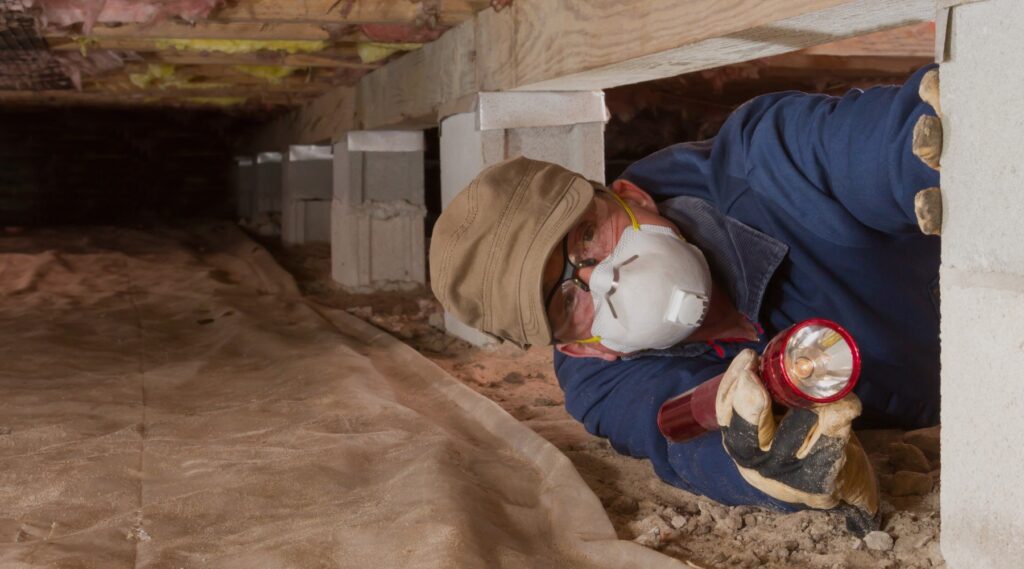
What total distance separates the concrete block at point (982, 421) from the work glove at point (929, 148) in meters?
0.10

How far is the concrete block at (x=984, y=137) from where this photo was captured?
1629mm

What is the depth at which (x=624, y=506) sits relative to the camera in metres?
2.46

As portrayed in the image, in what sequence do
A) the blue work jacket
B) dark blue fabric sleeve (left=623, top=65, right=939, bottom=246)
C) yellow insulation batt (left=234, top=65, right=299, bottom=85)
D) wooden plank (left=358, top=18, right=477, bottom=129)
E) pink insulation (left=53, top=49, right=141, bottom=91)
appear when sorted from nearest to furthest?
dark blue fabric sleeve (left=623, top=65, right=939, bottom=246)
the blue work jacket
wooden plank (left=358, top=18, right=477, bottom=129)
pink insulation (left=53, top=49, right=141, bottom=91)
yellow insulation batt (left=234, top=65, right=299, bottom=85)

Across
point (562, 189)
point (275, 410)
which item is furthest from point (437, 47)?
point (562, 189)

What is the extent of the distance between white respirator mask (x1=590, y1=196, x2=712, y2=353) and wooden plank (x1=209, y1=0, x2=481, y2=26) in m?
2.36

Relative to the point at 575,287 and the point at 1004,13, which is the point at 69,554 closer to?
the point at 575,287

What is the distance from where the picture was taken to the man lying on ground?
6.96 ft

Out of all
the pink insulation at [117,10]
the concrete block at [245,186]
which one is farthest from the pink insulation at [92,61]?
the concrete block at [245,186]

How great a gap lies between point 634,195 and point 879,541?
101cm

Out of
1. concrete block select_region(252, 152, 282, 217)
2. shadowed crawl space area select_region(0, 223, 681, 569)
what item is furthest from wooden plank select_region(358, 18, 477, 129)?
concrete block select_region(252, 152, 282, 217)

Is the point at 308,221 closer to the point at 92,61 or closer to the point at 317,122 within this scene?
the point at 317,122

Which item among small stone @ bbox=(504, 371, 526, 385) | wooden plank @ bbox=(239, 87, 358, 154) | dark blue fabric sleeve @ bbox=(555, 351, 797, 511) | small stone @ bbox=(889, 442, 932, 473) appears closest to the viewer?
dark blue fabric sleeve @ bbox=(555, 351, 797, 511)

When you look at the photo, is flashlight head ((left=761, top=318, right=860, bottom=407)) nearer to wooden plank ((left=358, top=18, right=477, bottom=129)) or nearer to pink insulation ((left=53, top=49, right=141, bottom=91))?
wooden plank ((left=358, top=18, right=477, bottom=129))

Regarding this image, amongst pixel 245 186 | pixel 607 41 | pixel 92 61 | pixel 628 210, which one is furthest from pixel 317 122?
pixel 628 210
